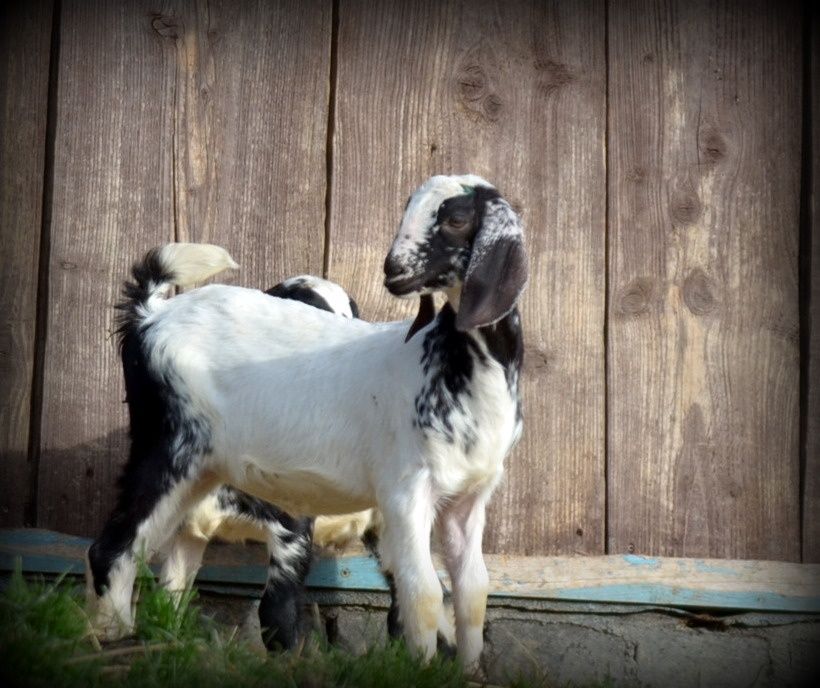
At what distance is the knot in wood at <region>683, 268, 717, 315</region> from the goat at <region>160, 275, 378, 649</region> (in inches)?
52.0

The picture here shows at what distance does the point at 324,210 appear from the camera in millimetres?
5176

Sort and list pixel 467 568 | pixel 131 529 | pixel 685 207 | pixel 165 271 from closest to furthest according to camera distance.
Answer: pixel 467 568
pixel 131 529
pixel 165 271
pixel 685 207

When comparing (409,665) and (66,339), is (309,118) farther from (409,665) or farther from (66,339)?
(409,665)

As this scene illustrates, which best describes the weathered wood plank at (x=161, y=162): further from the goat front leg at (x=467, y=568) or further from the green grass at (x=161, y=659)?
the green grass at (x=161, y=659)

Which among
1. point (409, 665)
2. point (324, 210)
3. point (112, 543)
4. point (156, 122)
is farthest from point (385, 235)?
point (409, 665)

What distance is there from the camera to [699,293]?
5090 mm

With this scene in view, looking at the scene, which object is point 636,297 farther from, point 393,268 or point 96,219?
point 96,219

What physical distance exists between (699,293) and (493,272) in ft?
4.80

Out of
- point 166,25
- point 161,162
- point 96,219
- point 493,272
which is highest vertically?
point 166,25

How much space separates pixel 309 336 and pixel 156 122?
124 centimetres

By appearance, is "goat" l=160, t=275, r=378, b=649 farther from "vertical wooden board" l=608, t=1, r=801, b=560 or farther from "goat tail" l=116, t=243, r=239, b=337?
"vertical wooden board" l=608, t=1, r=801, b=560

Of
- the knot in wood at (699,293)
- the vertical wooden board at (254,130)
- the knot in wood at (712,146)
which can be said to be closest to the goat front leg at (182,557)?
the vertical wooden board at (254,130)

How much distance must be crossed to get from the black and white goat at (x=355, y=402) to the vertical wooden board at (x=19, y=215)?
0.68m

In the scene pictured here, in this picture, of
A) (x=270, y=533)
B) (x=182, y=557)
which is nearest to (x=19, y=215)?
(x=182, y=557)
